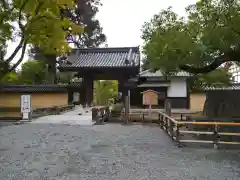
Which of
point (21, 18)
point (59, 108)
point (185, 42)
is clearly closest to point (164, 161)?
point (185, 42)

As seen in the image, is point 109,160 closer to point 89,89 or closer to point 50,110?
point 50,110

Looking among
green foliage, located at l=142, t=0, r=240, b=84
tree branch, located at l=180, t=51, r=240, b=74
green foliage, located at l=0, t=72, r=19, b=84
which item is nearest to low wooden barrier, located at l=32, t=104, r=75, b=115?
green foliage, located at l=0, t=72, r=19, b=84

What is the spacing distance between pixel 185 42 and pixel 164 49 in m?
0.84

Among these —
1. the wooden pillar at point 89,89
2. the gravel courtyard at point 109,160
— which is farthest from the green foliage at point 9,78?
the wooden pillar at point 89,89

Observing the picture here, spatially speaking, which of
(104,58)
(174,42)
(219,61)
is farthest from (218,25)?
(104,58)

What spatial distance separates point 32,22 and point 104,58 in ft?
55.6

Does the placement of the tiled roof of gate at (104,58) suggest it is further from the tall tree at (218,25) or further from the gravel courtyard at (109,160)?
the gravel courtyard at (109,160)

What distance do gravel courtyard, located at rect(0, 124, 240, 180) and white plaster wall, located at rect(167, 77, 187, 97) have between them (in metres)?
19.2

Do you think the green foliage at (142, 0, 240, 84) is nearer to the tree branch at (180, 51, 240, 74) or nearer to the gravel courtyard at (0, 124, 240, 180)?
the tree branch at (180, 51, 240, 74)

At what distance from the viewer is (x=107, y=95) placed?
120 ft

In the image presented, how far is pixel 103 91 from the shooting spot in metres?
36.2

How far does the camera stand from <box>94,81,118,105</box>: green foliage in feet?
116

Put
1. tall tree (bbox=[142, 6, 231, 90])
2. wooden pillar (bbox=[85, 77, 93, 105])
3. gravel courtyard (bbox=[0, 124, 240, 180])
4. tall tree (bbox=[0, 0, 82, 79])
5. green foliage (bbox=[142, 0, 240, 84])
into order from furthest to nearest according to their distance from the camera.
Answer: wooden pillar (bbox=[85, 77, 93, 105]), tall tree (bbox=[142, 6, 231, 90]), green foliage (bbox=[142, 0, 240, 84]), tall tree (bbox=[0, 0, 82, 79]), gravel courtyard (bbox=[0, 124, 240, 180])

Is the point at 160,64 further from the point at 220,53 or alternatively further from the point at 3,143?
the point at 3,143
